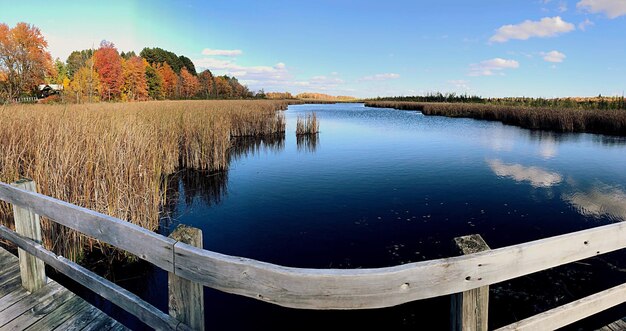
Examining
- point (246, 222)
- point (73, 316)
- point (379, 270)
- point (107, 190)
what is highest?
point (379, 270)

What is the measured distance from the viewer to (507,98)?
1761 inches

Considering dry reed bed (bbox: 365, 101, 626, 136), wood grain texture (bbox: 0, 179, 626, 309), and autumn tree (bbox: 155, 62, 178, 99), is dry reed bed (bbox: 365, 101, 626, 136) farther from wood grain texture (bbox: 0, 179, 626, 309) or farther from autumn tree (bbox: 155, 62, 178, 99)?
autumn tree (bbox: 155, 62, 178, 99)

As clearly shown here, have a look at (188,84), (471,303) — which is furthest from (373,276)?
(188,84)

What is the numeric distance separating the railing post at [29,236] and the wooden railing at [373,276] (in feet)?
4.44

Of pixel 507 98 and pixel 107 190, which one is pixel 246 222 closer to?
pixel 107 190

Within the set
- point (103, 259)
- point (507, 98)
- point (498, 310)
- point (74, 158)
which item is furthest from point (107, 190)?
point (507, 98)

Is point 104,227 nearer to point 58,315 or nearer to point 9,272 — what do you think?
point 58,315

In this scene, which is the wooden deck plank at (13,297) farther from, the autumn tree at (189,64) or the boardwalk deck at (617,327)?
the autumn tree at (189,64)

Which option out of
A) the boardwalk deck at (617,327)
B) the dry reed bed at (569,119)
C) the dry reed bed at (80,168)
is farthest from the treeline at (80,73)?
the dry reed bed at (569,119)

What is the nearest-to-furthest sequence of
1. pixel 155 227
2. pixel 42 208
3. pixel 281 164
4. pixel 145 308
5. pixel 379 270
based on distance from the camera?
pixel 379 270 < pixel 145 308 < pixel 42 208 < pixel 155 227 < pixel 281 164

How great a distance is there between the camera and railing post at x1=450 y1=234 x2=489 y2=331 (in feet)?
5.87

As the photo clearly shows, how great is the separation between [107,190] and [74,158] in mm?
682

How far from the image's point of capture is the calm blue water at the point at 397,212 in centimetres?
465

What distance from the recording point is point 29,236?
323cm
